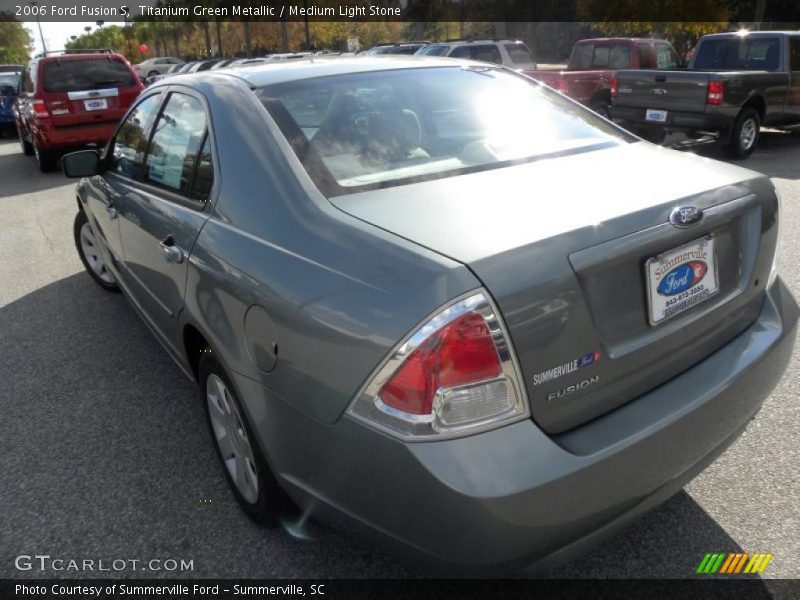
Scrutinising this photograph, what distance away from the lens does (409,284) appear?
5.57 ft

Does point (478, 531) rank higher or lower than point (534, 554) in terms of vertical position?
higher

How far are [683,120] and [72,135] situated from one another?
979 cm

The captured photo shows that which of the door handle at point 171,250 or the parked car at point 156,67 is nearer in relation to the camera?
the door handle at point 171,250

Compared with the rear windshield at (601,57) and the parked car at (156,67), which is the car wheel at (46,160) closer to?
the rear windshield at (601,57)

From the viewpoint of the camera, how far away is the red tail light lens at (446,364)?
5.42 feet

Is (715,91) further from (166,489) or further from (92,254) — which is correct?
(166,489)

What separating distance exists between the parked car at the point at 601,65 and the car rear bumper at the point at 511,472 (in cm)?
1046

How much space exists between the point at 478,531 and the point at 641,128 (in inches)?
424

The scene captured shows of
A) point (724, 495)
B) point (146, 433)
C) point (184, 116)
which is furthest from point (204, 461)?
point (724, 495)

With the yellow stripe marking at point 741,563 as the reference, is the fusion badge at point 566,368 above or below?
above

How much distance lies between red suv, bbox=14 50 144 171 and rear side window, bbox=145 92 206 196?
29.2 ft

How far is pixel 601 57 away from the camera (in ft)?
42.8

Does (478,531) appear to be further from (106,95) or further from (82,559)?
(106,95)

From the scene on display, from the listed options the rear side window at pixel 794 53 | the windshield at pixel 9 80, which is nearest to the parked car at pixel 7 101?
the windshield at pixel 9 80
